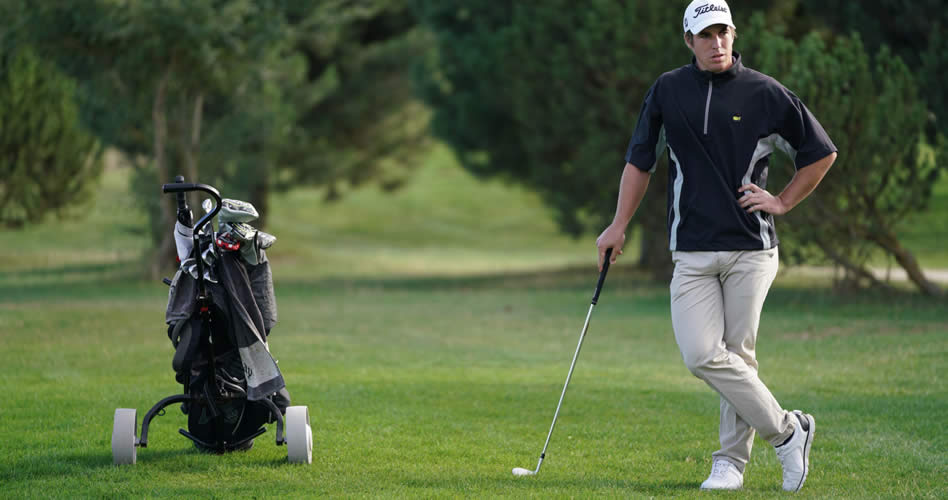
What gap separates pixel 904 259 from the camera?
1609 cm

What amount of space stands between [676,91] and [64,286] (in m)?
19.0

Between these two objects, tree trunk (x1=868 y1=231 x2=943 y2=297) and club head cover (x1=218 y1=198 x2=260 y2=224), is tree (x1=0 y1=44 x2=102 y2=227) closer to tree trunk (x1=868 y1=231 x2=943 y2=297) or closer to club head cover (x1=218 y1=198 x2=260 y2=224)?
tree trunk (x1=868 y1=231 x2=943 y2=297)

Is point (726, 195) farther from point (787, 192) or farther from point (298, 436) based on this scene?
point (298, 436)

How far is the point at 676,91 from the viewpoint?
544 cm

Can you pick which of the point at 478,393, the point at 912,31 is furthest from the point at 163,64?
the point at 478,393

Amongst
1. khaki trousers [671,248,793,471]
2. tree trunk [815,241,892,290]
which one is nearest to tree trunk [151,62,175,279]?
tree trunk [815,241,892,290]

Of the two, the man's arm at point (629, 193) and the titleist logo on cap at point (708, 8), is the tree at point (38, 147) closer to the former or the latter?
the man's arm at point (629, 193)

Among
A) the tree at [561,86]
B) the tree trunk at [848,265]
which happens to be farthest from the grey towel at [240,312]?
the tree at [561,86]

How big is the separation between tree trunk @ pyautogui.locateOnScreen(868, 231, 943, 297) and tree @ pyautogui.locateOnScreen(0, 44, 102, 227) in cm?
1666

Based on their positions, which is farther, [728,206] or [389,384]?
[389,384]

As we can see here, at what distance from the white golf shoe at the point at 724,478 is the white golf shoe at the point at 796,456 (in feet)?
0.73

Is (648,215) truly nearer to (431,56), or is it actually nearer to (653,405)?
(431,56)

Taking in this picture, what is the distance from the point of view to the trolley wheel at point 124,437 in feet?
20.1

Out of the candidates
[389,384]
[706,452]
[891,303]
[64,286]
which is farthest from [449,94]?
[706,452]
